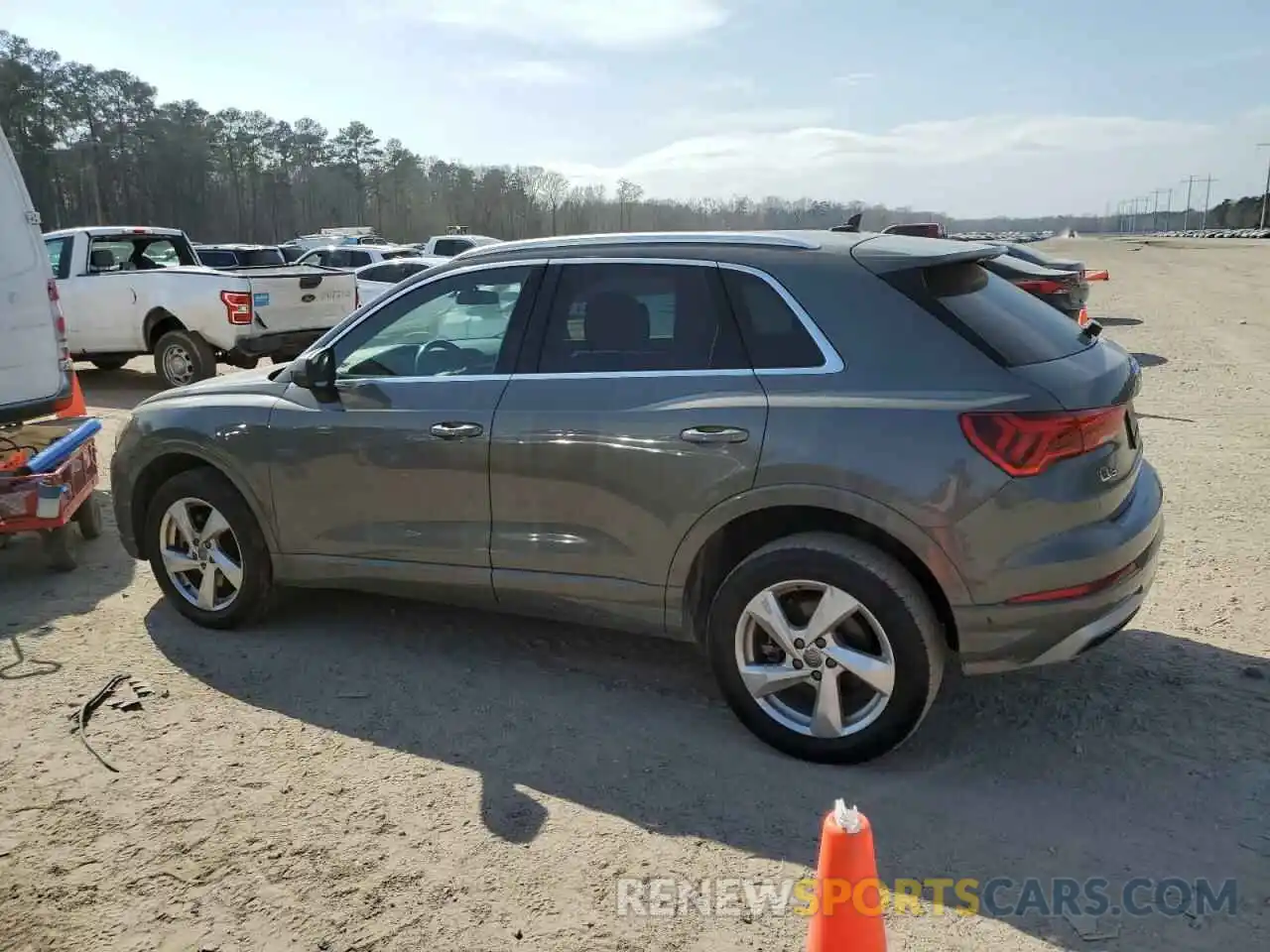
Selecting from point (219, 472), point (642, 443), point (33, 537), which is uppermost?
point (642, 443)

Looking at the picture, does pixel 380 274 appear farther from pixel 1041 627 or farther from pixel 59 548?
pixel 1041 627

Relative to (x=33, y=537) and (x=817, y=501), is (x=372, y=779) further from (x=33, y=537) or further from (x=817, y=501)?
(x=33, y=537)

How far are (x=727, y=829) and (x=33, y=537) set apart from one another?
567 centimetres

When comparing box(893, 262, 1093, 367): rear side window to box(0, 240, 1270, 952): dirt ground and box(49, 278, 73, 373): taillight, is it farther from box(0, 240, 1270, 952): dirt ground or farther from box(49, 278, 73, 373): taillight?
box(49, 278, 73, 373): taillight

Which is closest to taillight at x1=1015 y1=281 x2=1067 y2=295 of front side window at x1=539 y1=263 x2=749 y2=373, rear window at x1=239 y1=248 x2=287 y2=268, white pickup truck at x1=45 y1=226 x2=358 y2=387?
white pickup truck at x1=45 y1=226 x2=358 y2=387

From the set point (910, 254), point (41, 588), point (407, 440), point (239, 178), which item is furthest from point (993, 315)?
point (239, 178)

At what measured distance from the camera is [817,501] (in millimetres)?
3371

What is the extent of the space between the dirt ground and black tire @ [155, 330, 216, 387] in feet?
23.9

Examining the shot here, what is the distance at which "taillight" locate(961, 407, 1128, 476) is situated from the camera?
3117 millimetres

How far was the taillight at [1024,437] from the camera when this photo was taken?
312 centimetres

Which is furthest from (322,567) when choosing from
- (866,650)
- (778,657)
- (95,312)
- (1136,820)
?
(95,312)

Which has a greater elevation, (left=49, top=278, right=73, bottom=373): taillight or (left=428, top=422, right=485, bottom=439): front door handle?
A: (left=49, top=278, right=73, bottom=373): taillight

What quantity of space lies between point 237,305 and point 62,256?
10.4 feet

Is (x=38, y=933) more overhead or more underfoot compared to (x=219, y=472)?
A: more underfoot
